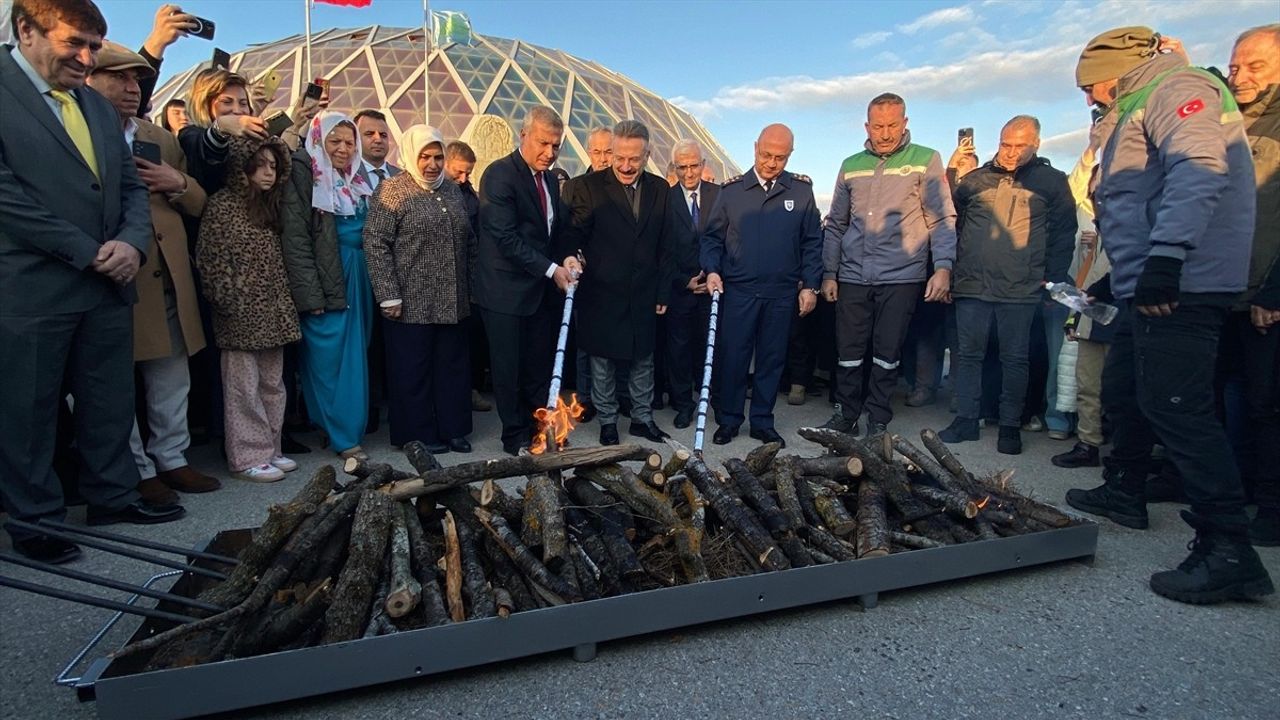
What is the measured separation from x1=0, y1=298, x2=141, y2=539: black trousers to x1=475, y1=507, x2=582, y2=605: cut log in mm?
2260

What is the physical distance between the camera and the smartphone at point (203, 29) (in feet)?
14.8

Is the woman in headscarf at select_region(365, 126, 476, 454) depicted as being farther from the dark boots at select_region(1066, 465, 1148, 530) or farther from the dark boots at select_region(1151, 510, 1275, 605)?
the dark boots at select_region(1151, 510, 1275, 605)

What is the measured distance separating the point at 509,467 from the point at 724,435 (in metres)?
2.98

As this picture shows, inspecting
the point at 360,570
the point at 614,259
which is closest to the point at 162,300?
the point at 360,570

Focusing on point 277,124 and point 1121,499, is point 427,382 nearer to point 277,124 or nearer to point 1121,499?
point 277,124

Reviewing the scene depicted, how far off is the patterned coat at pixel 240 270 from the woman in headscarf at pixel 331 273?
0.17 metres

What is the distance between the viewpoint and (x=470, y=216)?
580cm

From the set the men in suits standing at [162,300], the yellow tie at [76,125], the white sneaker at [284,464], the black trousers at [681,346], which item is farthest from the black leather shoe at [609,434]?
the yellow tie at [76,125]

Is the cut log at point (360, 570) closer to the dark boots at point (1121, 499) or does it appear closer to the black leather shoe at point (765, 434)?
the black leather shoe at point (765, 434)

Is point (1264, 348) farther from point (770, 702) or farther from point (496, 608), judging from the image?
point (496, 608)

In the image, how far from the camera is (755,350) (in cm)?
587

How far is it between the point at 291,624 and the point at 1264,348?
4875mm

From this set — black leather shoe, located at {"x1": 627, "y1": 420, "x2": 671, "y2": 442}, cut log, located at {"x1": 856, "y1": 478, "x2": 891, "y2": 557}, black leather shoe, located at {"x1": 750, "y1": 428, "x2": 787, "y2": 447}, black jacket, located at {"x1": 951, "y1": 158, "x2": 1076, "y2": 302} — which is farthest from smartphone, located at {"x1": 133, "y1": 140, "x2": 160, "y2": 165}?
black jacket, located at {"x1": 951, "y1": 158, "x2": 1076, "y2": 302}

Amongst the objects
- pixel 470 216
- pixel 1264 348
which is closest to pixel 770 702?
pixel 1264 348
